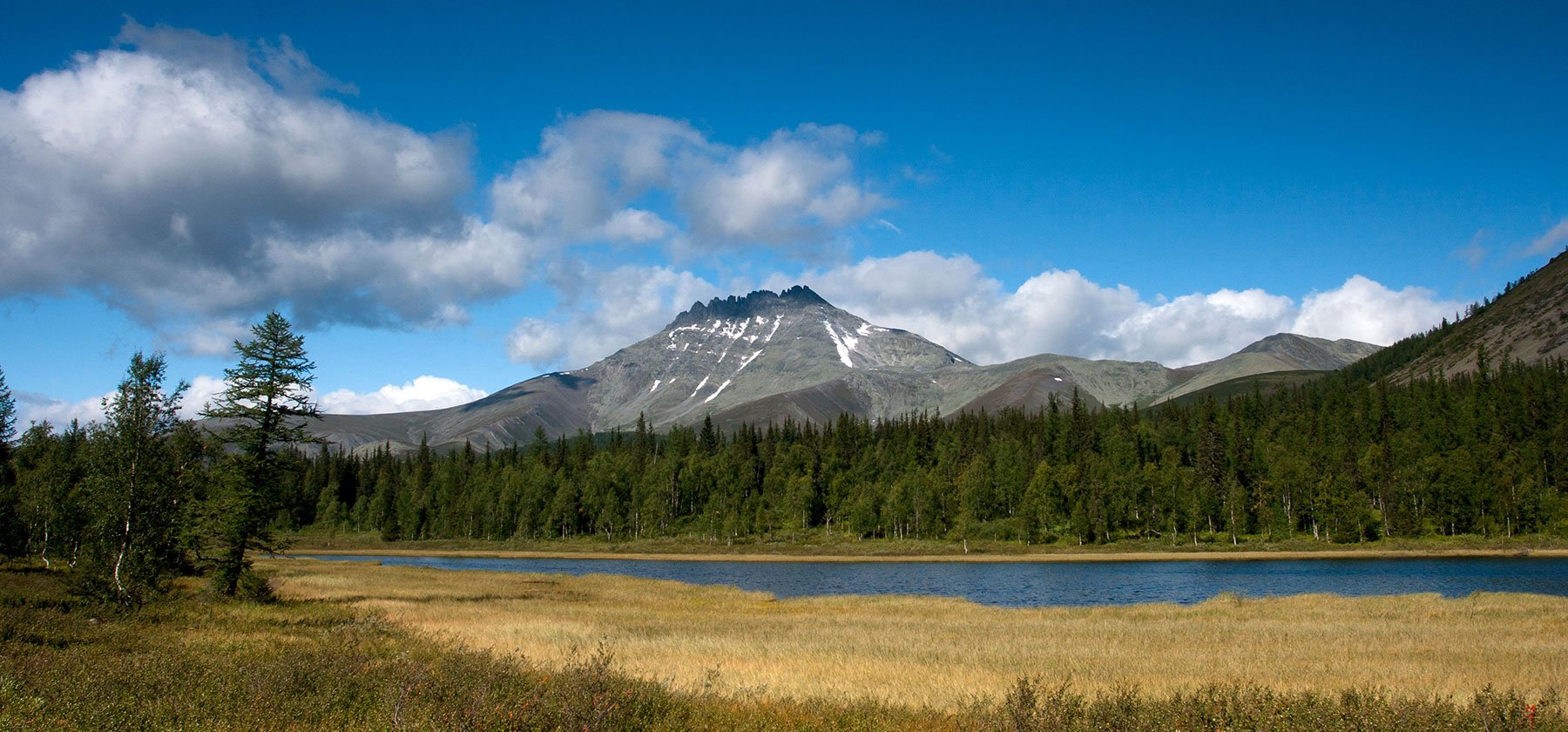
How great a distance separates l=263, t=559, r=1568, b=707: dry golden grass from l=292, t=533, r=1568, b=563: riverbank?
214ft

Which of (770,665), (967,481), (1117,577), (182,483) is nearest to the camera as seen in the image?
(770,665)

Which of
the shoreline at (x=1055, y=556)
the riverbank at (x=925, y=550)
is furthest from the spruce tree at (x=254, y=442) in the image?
the shoreline at (x=1055, y=556)

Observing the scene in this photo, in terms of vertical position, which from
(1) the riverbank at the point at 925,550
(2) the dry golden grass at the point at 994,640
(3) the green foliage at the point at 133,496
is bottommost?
(1) the riverbank at the point at 925,550

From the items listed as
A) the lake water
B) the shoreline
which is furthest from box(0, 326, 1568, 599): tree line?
the lake water

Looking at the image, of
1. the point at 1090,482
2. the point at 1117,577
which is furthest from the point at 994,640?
the point at 1090,482

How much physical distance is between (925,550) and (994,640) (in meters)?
99.1

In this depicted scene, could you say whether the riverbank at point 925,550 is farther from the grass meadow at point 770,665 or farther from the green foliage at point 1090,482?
the grass meadow at point 770,665

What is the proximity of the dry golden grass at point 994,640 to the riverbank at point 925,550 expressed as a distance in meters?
65.1

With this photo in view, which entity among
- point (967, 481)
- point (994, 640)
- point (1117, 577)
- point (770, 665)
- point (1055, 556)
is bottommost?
point (1055, 556)

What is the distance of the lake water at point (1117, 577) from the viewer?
61531 mm

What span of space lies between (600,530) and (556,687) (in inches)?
6262

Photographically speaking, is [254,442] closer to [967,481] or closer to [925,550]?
[925,550]

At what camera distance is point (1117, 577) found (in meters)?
79.1

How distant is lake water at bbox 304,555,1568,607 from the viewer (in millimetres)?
61531
